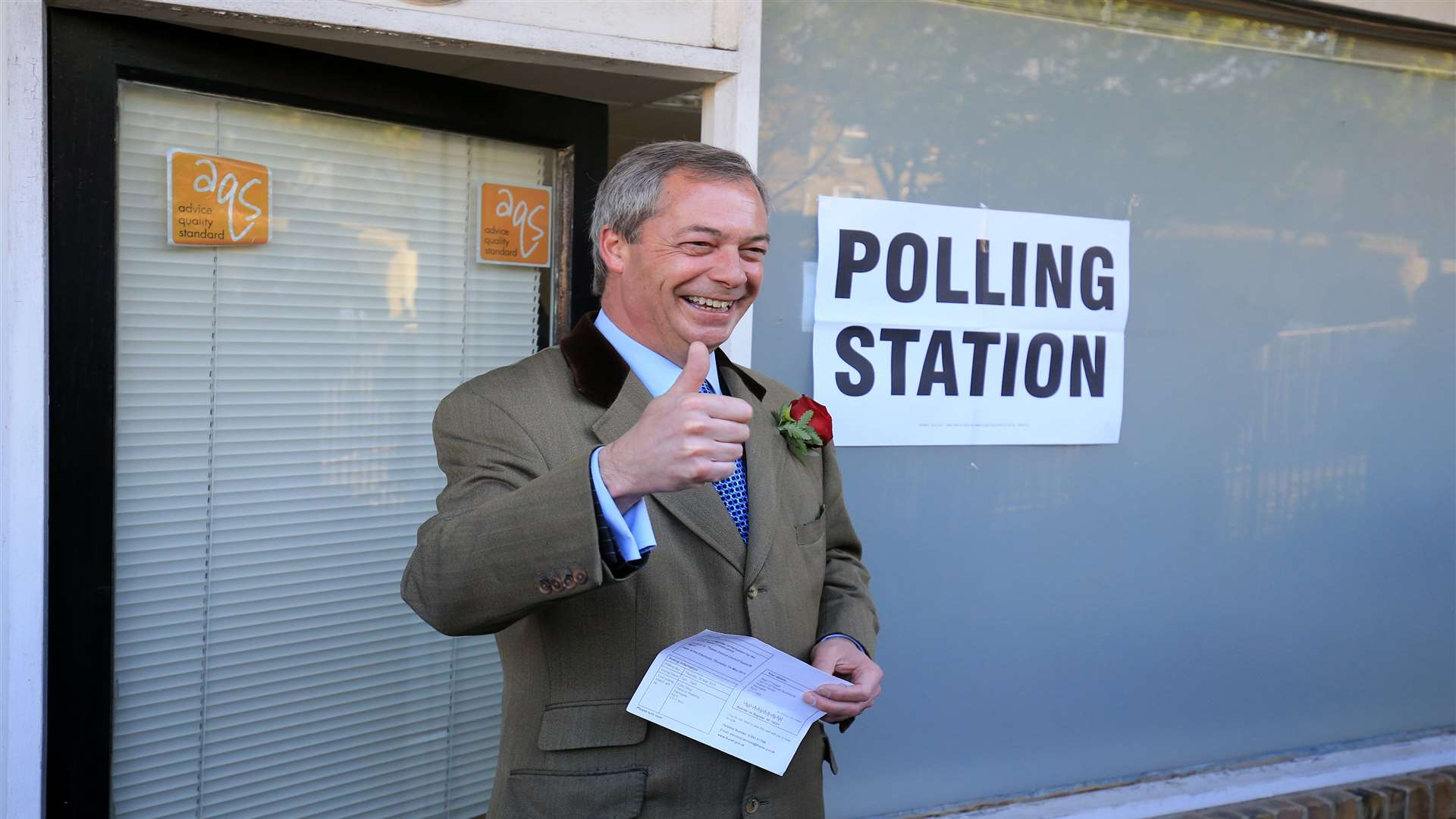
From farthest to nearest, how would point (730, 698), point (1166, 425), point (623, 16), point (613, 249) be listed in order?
point (1166, 425) → point (623, 16) → point (613, 249) → point (730, 698)

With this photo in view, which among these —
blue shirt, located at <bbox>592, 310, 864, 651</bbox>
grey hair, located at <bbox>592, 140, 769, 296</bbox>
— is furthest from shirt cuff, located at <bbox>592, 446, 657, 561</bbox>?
grey hair, located at <bbox>592, 140, 769, 296</bbox>

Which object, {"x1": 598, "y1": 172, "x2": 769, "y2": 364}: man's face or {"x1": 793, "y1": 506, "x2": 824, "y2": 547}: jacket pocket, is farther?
{"x1": 793, "y1": 506, "x2": 824, "y2": 547}: jacket pocket

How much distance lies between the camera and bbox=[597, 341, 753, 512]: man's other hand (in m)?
1.53

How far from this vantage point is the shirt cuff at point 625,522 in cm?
161

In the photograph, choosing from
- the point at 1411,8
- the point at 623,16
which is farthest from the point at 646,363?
the point at 1411,8

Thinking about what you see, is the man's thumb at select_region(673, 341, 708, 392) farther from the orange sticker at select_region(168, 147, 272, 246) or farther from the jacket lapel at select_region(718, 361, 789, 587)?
the orange sticker at select_region(168, 147, 272, 246)

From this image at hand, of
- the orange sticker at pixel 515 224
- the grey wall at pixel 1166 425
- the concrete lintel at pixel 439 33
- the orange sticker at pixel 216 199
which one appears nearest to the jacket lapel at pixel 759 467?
the grey wall at pixel 1166 425

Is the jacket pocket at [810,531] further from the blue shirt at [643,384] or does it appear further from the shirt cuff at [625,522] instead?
the shirt cuff at [625,522]

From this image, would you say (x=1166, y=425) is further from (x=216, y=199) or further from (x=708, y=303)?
(x=216, y=199)

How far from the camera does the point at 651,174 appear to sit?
2.09 meters

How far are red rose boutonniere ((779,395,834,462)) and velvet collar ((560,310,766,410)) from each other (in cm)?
37

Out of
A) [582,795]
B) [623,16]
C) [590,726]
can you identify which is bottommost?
[582,795]

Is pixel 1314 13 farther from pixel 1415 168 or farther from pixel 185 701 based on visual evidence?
pixel 185 701

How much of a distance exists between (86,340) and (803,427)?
1545mm
